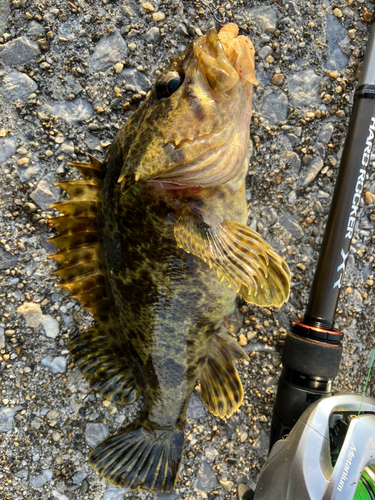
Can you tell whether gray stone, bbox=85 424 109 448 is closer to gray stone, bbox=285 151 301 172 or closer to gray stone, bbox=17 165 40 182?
gray stone, bbox=17 165 40 182

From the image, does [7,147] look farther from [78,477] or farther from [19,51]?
[78,477]

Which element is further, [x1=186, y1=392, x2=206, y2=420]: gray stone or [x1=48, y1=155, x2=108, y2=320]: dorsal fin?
[x1=186, y1=392, x2=206, y2=420]: gray stone

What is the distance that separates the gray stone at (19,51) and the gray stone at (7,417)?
1.81m

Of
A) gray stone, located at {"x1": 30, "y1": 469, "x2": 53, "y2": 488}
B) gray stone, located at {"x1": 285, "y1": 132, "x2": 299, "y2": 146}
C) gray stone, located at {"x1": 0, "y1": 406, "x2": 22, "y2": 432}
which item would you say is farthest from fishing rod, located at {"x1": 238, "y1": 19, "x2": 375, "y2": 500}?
gray stone, located at {"x1": 0, "y1": 406, "x2": 22, "y2": 432}

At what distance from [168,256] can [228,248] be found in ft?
0.79

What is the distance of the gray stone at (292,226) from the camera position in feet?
6.45

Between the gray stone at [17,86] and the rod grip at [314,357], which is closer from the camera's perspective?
the rod grip at [314,357]

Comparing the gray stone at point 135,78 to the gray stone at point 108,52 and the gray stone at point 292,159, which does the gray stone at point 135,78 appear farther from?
the gray stone at point 292,159

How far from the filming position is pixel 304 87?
1936mm

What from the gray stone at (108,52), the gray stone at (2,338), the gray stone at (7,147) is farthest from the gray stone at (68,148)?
the gray stone at (2,338)

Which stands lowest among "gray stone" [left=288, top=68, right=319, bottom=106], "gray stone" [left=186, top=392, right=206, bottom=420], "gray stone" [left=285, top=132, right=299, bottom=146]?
"gray stone" [left=186, top=392, right=206, bottom=420]

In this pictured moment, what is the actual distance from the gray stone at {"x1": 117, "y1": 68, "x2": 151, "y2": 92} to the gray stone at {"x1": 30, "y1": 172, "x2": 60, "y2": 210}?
0.63 metres

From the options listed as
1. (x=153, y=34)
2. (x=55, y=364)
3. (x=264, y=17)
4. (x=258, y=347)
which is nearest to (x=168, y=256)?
(x=258, y=347)

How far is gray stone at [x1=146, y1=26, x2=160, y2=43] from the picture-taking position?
1840 mm
